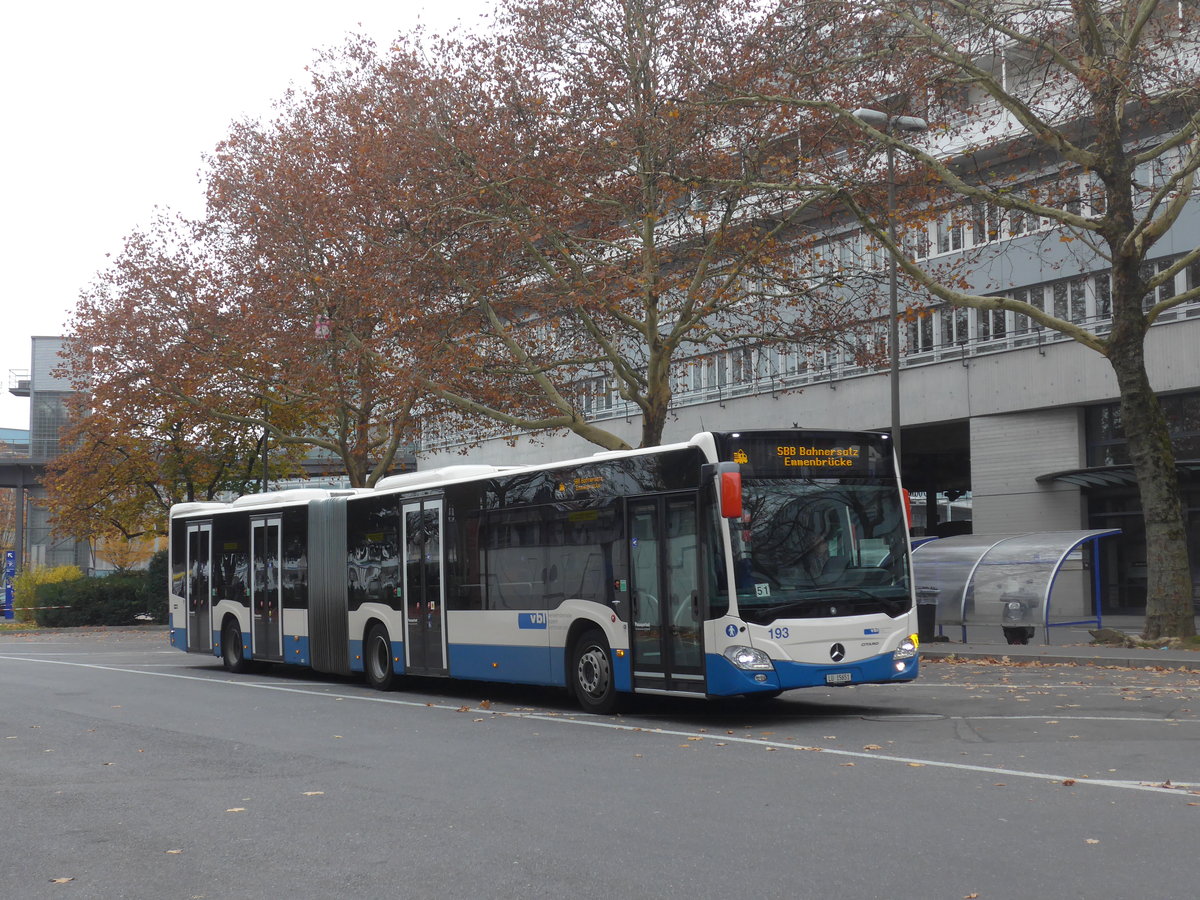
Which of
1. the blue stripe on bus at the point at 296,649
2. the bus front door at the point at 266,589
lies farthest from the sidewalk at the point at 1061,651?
the bus front door at the point at 266,589

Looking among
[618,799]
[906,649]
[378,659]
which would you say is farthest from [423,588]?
[618,799]

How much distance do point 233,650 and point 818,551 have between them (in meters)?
13.4

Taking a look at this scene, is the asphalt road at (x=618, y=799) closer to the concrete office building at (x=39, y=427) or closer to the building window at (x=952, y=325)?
the building window at (x=952, y=325)

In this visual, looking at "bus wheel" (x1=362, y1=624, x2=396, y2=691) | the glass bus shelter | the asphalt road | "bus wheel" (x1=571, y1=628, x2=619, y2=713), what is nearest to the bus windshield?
the asphalt road

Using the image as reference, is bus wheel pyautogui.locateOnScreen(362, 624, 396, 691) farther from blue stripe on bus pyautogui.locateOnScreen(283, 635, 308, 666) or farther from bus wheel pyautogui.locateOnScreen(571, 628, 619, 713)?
bus wheel pyautogui.locateOnScreen(571, 628, 619, 713)

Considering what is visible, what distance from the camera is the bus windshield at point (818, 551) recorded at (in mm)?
13273

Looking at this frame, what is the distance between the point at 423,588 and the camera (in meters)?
18.3

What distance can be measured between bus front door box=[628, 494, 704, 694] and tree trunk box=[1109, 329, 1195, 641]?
1134cm

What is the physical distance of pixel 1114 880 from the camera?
629cm

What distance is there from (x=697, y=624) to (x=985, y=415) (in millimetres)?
24993

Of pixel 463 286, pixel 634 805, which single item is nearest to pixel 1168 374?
pixel 463 286

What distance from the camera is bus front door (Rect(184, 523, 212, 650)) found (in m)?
24.7

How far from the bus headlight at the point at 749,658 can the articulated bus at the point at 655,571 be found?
1 centimetres

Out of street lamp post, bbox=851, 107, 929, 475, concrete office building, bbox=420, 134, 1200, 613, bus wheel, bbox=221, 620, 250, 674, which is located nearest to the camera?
bus wheel, bbox=221, 620, 250, 674
